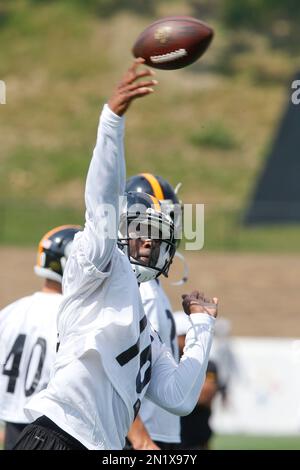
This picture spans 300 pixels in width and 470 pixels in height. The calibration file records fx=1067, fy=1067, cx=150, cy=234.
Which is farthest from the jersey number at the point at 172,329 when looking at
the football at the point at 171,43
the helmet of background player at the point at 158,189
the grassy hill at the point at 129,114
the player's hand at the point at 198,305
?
the grassy hill at the point at 129,114

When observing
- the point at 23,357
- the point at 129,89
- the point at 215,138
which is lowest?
the point at 23,357

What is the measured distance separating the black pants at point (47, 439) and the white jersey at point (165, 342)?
1.52 meters

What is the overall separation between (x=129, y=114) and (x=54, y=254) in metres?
27.8

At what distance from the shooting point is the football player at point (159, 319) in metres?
5.12

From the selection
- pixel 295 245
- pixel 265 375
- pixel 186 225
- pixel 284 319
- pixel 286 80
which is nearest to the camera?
pixel 186 225

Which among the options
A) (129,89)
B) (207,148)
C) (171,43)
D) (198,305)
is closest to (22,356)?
(198,305)

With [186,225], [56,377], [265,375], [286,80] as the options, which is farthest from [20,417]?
[286,80]

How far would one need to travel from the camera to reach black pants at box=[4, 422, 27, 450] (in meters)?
5.46

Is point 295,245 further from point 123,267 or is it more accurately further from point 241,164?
point 123,267

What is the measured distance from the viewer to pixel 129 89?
331cm

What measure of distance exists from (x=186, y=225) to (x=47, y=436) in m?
2.38

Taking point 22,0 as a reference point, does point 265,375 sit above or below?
below

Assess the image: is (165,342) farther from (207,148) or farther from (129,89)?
(207,148)

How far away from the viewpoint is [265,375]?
39.8ft
